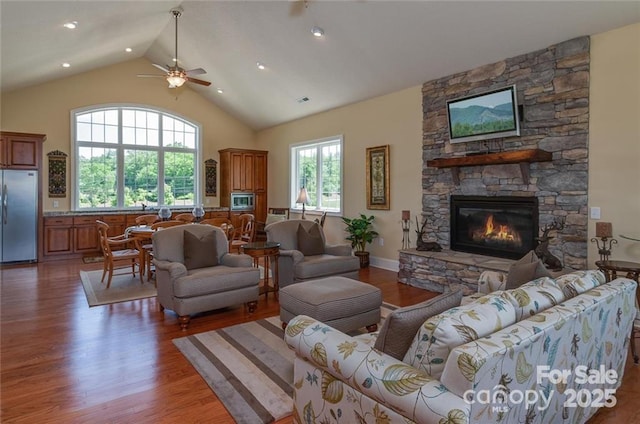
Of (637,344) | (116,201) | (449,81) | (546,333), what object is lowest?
(637,344)

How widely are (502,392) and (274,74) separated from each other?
6580mm

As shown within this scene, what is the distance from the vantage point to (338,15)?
15.6ft

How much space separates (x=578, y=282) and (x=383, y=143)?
15.1ft

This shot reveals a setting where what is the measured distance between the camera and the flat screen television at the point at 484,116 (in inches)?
176

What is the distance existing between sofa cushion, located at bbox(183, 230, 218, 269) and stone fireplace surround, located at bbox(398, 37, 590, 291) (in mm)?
2772

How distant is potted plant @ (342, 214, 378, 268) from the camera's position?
21.5 feet

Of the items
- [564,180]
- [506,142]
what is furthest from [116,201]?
[564,180]

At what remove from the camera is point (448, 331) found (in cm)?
143

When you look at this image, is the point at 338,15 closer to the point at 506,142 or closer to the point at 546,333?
the point at 506,142

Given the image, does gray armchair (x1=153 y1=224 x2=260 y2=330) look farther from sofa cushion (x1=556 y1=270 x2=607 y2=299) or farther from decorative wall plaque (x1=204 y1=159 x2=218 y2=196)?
decorative wall plaque (x1=204 y1=159 x2=218 y2=196)

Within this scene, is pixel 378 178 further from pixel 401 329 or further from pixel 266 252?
pixel 401 329

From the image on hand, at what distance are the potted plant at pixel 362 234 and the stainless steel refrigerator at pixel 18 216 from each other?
19.1ft

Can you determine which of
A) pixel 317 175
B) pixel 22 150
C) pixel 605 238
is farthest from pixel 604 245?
pixel 22 150

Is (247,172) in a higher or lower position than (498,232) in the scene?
higher
